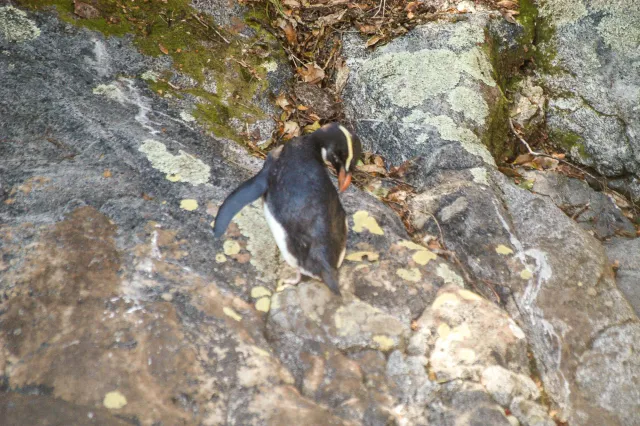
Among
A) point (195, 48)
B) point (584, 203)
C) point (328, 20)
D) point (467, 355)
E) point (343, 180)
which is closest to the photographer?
point (467, 355)

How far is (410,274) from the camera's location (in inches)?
130

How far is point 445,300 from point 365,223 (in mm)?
761

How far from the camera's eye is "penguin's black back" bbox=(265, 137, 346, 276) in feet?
10.2

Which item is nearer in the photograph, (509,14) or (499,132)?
(499,132)

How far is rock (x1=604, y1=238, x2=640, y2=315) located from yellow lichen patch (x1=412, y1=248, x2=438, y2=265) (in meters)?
1.35

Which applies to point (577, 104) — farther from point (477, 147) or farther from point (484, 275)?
point (484, 275)

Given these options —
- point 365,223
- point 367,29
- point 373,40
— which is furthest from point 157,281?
point 367,29

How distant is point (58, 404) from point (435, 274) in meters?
2.11

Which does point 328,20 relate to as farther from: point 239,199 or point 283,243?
point 283,243

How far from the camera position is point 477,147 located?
429 cm

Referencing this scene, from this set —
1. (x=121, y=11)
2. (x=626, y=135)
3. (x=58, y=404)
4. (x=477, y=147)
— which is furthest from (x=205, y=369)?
(x=626, y=135)

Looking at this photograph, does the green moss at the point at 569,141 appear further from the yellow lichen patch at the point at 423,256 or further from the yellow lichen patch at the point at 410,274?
the yellow lichen patch at the point at 410,274

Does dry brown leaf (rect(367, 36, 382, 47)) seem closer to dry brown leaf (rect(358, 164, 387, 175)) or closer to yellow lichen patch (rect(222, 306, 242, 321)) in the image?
dry brown leaf (rect(358, 164, 387, 175))

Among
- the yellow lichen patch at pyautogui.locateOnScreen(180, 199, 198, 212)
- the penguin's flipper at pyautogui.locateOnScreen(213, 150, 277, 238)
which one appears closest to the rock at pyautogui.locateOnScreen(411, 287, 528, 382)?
the penguin's flipper at pyautogui.locateOnScreen(213, 150, 277, 238)
